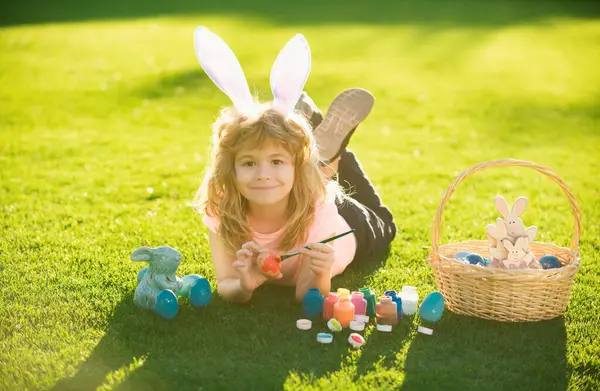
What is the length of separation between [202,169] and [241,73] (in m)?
2.22

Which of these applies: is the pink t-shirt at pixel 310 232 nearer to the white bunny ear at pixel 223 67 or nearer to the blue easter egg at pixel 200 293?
the blue easter egg at pixel 200 293

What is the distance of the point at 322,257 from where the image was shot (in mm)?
2891

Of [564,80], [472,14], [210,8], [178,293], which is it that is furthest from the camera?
[210,8]

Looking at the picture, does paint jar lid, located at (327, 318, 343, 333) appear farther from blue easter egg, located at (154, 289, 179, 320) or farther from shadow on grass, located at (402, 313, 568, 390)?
blue easter egg, located at (154, 289, 179, 320)

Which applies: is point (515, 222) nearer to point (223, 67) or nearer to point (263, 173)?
point (263, 173)

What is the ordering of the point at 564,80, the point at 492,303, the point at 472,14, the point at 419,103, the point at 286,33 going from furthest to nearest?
the point at 472,14 < the point at 286,33 < the point at 564,80 < the point at 419,103 < the point at 492,303

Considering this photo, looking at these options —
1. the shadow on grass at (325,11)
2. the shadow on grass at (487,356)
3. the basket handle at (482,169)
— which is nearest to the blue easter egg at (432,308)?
the shadow on grass at (487,356)

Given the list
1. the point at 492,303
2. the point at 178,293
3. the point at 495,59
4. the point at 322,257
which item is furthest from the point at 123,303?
the point at 495,59

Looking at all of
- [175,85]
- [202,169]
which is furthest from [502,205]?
[175,85]

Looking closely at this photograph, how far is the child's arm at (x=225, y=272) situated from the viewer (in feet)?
9.84

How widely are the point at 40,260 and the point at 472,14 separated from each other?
1053cm

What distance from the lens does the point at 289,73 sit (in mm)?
2928

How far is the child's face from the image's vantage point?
2.90 m

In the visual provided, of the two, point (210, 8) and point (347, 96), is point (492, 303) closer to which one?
point (347, 96)
